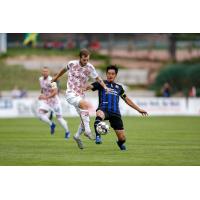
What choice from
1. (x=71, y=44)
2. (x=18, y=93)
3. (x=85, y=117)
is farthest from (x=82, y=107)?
(x=71, y=44)

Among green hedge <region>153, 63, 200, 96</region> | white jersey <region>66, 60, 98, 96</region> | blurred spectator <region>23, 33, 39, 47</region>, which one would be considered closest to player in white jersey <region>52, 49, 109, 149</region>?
white jersey <region>66, 60, 98, 96</region>

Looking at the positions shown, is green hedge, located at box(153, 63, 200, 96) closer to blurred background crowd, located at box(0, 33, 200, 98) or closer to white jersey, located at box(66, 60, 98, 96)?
blurred background crowd, located at box(0, 33, 200, 98)

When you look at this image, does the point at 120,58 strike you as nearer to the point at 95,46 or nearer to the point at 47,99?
the point at 95,46

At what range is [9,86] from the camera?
47.8 meters

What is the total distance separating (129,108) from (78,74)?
2166 centimetres

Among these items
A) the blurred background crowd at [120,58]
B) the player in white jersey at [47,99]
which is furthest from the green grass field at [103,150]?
the blurred background crowd at [120,58]

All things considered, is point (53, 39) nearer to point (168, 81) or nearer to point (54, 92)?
point (168, 81)

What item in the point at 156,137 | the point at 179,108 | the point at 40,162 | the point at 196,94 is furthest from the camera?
the point at 196,94

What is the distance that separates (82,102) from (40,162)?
2.09m

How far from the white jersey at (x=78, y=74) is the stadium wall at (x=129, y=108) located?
766 inches

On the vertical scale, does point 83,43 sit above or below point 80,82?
above

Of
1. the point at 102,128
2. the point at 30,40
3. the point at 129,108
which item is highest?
the point at 30,40

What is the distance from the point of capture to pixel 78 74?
51.7 feet
